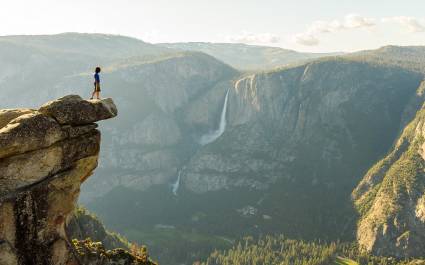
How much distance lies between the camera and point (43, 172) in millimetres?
44969

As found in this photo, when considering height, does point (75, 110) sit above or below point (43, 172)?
above

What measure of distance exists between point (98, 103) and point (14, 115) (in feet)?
29.2

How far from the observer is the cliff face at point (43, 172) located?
→ 138 feet

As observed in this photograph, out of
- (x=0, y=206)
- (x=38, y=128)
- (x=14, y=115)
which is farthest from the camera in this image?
(x=14, y=115)

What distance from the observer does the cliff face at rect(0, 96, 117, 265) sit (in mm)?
42188

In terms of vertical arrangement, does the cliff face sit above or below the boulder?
below

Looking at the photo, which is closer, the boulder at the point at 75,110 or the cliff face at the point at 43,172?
the cliff face at the point at 43,172

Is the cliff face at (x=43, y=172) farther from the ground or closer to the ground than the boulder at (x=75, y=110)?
closer to the ground

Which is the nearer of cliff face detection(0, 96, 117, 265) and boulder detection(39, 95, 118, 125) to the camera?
cliff face detection(0, 96, 117, 265)

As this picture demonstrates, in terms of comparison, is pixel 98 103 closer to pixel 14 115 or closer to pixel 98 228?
pixel 14 115

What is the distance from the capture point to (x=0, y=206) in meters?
41.2

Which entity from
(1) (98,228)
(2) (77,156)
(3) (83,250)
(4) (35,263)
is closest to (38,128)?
(2) (77,156)

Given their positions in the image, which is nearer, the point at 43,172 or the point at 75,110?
the point at 43,172

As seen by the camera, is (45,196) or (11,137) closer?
(11,137)
